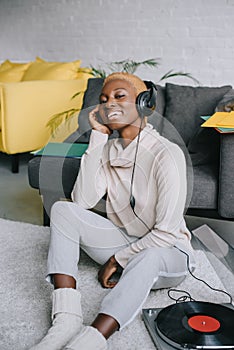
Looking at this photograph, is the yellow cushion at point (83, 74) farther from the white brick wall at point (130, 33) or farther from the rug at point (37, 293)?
the rug at point (37, 293)

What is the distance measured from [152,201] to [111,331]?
1.67 ft

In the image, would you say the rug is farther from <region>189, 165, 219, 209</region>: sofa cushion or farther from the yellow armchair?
the yellow armchair

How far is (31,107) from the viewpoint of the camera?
4.02 metres

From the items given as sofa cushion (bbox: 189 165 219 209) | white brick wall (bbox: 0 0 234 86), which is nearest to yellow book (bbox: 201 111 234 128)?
sofa cushion (bbox: 189 165 219 209)

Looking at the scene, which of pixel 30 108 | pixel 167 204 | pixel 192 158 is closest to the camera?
pixel 167 204

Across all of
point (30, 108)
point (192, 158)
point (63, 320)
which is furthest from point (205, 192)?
point (30, 108)

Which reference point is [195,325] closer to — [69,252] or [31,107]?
[69,252]

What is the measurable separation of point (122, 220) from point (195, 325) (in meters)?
0.53

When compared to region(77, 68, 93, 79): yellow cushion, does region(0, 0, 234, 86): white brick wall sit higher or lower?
higher

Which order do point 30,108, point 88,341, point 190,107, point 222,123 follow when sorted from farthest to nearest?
point 30,108, point 190,107, point 222,123, point 88,341

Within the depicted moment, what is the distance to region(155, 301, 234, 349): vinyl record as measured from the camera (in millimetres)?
1606

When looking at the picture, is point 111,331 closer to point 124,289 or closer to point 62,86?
point 124,289

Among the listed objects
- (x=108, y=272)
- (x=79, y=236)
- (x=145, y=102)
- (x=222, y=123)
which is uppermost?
(x=145, y=102)

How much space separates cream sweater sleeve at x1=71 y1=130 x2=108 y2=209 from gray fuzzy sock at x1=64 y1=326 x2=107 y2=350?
2.00ft
